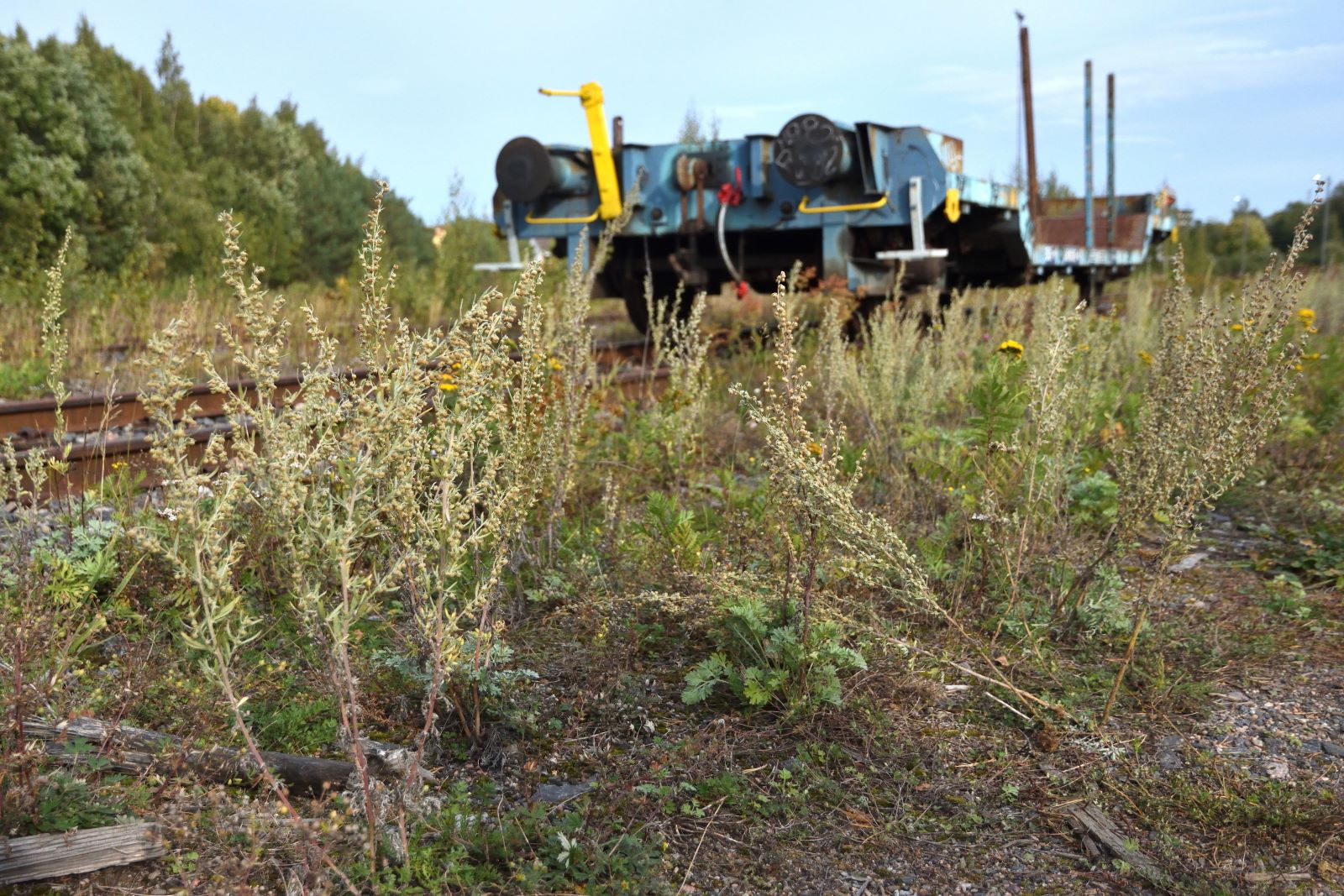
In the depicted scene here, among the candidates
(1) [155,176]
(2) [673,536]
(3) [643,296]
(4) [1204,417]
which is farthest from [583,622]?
(1) [155,176]

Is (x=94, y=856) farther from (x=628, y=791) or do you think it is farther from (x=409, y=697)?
(x=628, y=791)

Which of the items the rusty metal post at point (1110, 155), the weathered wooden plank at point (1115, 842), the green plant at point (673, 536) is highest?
the rusty metal post at point (1110, 155)

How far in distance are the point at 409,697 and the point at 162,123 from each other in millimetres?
32192

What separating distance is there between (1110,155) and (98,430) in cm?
1240

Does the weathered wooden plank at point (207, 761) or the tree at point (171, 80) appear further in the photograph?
the tree at point (171, 80)

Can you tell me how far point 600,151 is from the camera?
8.73 meters

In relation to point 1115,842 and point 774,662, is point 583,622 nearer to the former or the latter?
point 774,662

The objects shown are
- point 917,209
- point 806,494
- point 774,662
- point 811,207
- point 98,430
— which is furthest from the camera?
point 811,207

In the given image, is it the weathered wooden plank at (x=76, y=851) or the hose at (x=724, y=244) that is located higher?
the hose at (x=724, y=244)

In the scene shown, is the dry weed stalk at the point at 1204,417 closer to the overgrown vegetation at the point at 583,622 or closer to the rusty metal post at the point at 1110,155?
the overgrown vegetation at the point at 583,622

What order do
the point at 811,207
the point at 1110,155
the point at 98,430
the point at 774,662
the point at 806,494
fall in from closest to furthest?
the point at 806,494, the point at 774,662, the point at 98,430, the point at 811,207, the point at 1110,155

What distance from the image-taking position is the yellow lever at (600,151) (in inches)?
336

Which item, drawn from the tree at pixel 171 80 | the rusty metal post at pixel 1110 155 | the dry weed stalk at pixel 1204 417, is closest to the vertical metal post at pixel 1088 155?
the rusty metal post at pixel 1110 155

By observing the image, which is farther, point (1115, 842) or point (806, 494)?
point (806, 494)
